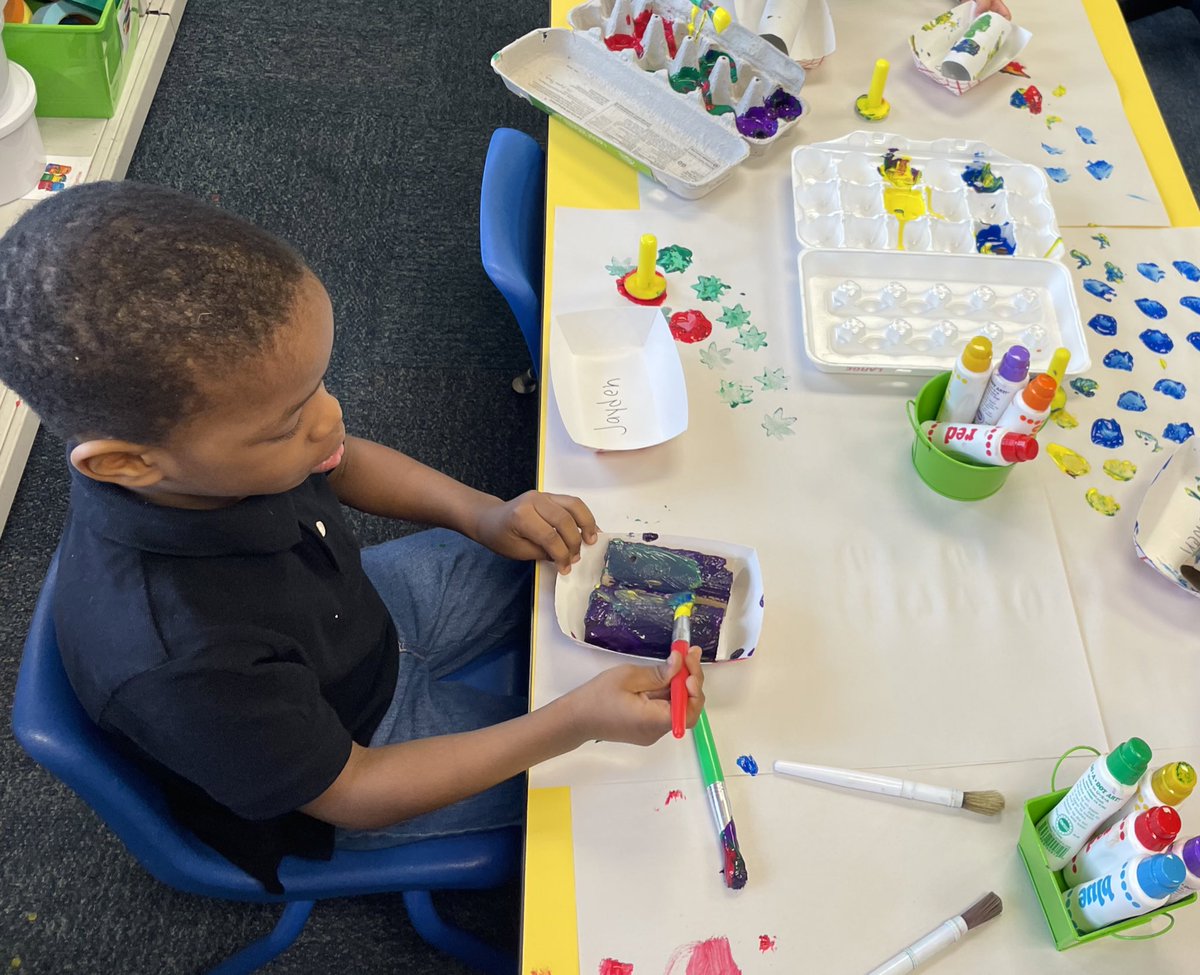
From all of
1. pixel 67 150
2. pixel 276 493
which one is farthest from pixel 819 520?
pixel 67 150

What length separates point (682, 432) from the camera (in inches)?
37.8

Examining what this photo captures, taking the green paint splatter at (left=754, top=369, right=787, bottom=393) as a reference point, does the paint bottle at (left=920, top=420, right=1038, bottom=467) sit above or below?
above

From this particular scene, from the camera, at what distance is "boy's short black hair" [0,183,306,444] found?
1.89ft

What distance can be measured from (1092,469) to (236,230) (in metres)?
0.80

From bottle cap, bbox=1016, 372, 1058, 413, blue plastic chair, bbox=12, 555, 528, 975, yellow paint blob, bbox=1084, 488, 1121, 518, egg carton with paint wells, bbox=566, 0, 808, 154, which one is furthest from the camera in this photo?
egg carton with paint wells, bbox=566, 0, 808, 154

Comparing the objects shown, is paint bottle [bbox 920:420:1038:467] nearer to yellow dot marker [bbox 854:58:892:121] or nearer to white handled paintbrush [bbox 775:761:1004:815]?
white handled paintbrush [bbox 775:761:1004:815]

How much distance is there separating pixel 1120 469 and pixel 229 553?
0.81 m

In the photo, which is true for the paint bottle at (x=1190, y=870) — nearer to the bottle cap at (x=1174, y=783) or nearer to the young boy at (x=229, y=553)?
the bottle cap at (x=1174, y=783)

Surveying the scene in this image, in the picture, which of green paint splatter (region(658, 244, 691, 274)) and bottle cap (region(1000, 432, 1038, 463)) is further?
green paint splatter (region(658, 244, 691, 274))

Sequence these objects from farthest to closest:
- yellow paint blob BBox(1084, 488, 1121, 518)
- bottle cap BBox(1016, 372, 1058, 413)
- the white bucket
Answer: the white bucket, yellow paint blob BBox(1084, 488, 1121, 518), bottle cap BBox(1016, 372, 1058, 413)

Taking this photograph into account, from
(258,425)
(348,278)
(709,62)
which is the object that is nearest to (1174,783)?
(258,425)

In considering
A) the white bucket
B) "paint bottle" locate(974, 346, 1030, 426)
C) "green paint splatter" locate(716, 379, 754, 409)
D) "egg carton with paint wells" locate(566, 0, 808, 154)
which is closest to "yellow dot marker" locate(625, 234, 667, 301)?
"green paint splatter" locate(716, 379, 754, 409)

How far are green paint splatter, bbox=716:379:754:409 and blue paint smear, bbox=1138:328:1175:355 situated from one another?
1.43 feet

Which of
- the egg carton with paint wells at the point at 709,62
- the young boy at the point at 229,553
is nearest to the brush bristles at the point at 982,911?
the young boy at the point at 229,553
